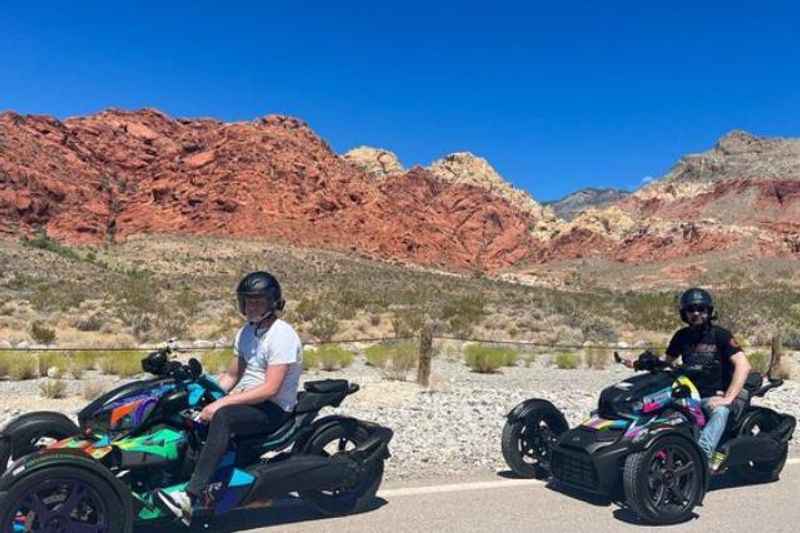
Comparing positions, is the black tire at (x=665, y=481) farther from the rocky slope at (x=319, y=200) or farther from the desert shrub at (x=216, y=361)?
the rocky slope at (x=319, y=200)

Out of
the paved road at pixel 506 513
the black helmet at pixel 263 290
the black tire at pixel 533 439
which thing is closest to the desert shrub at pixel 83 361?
the paved road at pixel 506 513

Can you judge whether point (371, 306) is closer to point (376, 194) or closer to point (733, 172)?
point (376, 194)

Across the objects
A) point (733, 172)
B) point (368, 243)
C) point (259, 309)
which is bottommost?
point (259, 309)

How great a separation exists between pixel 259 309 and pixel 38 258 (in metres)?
59.1

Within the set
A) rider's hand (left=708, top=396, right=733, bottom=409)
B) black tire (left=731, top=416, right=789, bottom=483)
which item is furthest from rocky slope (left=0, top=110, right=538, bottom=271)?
rider's hand (left=708, top=396, right=733, bottom=409)

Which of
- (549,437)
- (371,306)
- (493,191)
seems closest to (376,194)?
(493,191)

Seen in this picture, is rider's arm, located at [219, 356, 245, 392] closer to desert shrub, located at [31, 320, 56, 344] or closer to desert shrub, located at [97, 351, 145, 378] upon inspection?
desert shrub, located at [97, 351, 145, 378]

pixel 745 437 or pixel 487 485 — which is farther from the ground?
pixel 745 437

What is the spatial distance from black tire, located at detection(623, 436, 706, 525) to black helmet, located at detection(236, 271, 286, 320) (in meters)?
2.97

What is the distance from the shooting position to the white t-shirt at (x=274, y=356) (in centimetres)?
532

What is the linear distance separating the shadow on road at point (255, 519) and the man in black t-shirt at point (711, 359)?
2.93 m

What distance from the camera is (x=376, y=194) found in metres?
99.0

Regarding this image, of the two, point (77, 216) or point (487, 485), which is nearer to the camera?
point (487, 485)

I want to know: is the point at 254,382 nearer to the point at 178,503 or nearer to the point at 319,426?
the point at 319,426
